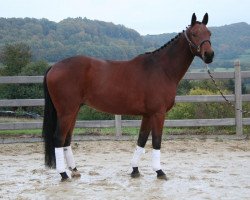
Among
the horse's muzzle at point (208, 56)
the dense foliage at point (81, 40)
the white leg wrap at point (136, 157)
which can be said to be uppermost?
the dense foliage at point (81, 40)

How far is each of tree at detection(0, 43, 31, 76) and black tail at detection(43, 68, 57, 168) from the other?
711 inches

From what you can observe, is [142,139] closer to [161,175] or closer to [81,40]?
[161,175]

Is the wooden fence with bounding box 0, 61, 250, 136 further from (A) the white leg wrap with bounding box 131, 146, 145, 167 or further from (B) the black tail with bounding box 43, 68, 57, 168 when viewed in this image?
(B) the black tail with bounding box 43, 68, 57, 168

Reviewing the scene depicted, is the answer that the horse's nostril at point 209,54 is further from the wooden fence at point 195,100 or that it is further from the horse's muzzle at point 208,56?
the wooden fence at point 195,100

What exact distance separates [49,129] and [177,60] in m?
1.92

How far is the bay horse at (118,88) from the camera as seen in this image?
4.98 metres

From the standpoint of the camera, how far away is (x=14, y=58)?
945 inches

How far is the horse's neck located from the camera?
5.22 metres

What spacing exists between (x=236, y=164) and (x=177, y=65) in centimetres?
187

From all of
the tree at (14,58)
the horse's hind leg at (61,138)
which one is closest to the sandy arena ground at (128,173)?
the horse's hind leg at (61,138)

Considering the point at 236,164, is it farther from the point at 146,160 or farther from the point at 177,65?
the point at 177,65

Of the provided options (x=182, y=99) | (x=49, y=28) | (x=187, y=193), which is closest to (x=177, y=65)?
(x=187, y=193)

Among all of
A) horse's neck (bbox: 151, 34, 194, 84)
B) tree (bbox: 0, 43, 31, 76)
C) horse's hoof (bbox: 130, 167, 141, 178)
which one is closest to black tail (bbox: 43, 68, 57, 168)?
horse's hoof (bbox: 130, 167, 141, 178)

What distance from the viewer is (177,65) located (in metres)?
5.24
